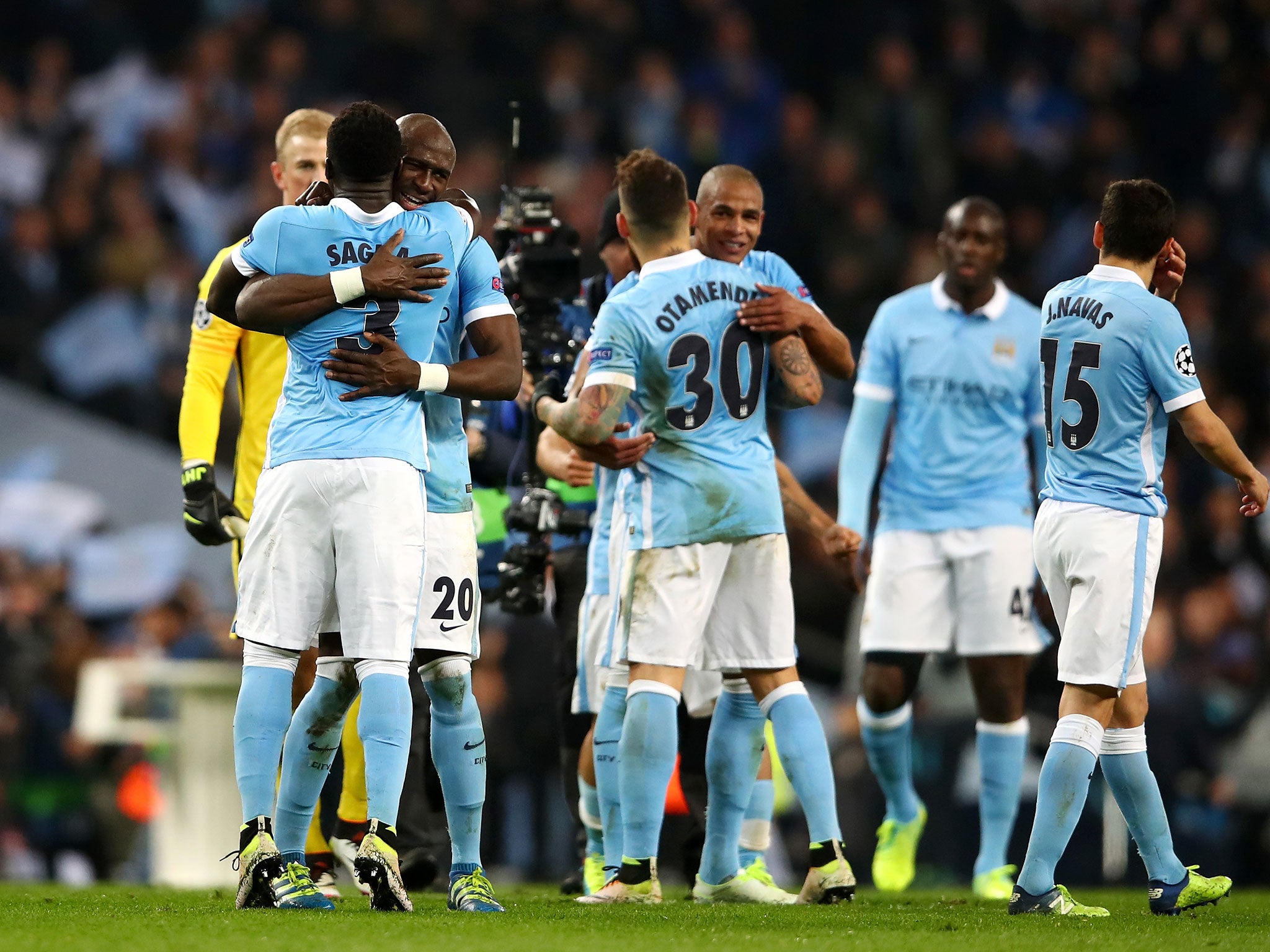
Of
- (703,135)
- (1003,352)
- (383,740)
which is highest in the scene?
Answer: (703,135)

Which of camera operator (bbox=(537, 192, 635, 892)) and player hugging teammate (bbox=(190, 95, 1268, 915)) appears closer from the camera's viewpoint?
player hugging teammate (bbox=(190, 95, 1268, 915))

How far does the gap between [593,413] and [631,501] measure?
41cm

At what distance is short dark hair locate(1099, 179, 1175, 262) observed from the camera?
5.48 metres

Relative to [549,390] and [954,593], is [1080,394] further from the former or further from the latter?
[954,593]

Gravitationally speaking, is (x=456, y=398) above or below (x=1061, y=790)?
above

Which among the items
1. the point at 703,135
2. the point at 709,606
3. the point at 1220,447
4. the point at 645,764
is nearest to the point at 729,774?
the point at 645,764

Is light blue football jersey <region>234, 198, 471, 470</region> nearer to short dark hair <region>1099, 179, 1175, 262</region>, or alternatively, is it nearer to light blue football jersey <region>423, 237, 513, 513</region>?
light blue football jersey <region>423, 237, 513, 513</region>

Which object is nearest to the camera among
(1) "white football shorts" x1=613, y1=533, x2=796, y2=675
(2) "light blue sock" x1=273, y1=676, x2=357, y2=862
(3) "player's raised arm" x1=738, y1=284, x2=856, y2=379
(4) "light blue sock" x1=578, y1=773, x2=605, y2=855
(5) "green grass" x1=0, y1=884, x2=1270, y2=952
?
(5) "green grass" x1=0, y1=884, x2=1270, y2=952

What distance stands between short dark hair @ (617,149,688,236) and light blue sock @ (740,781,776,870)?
2.02m

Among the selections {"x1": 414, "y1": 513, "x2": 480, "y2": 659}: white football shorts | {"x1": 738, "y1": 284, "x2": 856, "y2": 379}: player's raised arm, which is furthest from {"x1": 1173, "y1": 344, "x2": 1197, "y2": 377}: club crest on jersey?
{"x1": 414, "y1": 513, "x2": 480, "y2": 659}: white football shorts

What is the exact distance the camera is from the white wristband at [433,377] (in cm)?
509

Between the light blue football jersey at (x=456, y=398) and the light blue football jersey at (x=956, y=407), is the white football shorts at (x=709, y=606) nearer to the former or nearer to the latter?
the light blue football jersey at (x=456, y=398)

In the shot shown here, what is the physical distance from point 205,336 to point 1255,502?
3.50 m

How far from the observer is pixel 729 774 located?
5.81 metres
